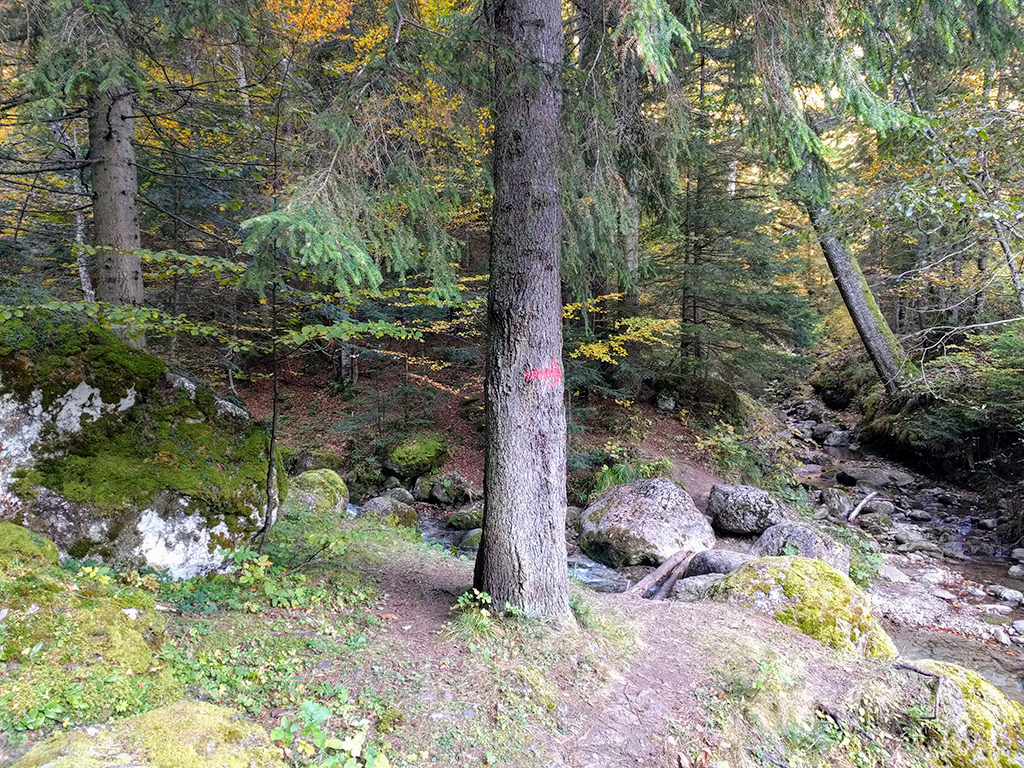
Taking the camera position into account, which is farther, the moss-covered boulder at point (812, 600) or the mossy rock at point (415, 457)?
the mossy rock at point (415, 457)

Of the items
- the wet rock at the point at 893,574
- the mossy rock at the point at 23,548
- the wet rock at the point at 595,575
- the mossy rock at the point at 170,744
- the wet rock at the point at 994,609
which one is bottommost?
the wet rock at the point at 994,609

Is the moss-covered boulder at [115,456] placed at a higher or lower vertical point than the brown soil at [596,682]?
higher

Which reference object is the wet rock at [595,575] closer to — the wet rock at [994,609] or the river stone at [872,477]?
the wet rock at [994,609]

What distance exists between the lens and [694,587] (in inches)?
237

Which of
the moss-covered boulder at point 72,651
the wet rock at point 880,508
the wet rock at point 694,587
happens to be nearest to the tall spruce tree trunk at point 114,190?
the moss-covered boulder at point 72,651

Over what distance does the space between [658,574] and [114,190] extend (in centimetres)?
796

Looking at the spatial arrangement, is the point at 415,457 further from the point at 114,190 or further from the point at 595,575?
the point at 114,190

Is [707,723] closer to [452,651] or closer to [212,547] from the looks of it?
[452,651]

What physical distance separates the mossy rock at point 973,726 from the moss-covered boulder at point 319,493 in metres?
7.26

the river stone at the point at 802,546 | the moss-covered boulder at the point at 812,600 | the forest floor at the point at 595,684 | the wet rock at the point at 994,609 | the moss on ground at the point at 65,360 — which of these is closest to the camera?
the forest floor at the point at 595,684

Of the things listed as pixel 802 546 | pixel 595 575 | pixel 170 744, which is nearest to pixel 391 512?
pixel 595 575

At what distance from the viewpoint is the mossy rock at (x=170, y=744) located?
1.89 metres

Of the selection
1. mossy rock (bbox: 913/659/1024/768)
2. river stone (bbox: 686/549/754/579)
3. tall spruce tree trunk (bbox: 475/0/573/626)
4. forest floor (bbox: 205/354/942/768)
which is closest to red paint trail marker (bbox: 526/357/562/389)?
tall spruce tree trunk (bbox: 475/0/573/626)

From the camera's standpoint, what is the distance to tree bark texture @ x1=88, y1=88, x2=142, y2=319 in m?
5.58
